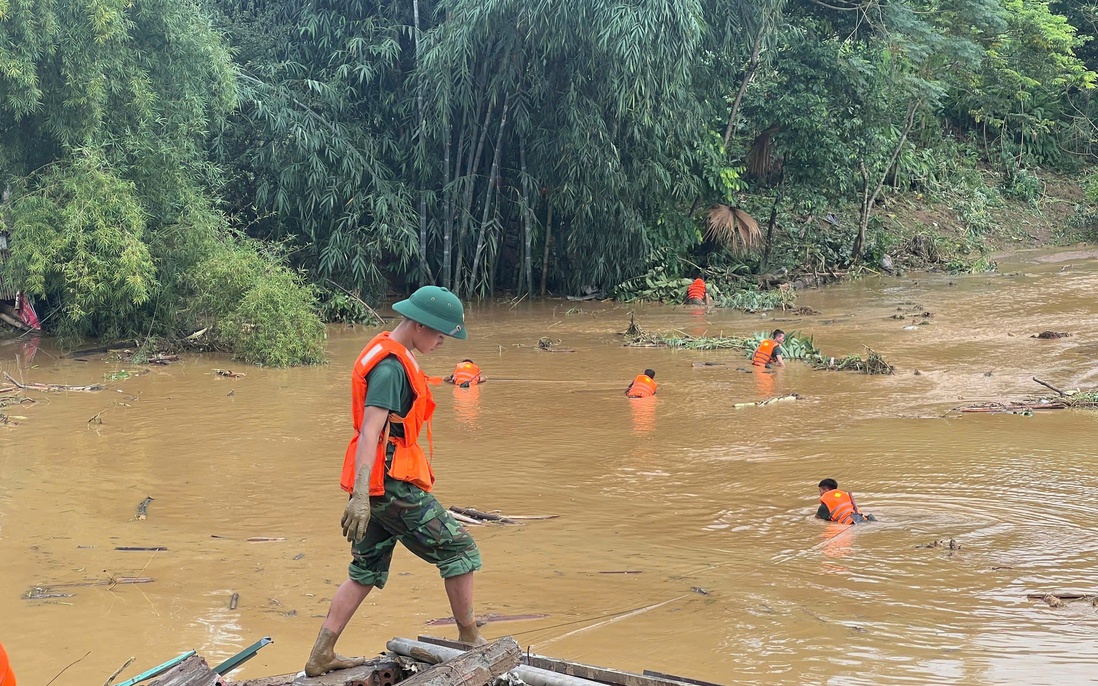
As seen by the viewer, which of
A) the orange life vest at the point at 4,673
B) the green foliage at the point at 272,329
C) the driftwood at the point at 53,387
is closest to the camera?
the orange life vest at the point at 4,673

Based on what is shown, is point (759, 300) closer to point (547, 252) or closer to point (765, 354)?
point (547, 252)

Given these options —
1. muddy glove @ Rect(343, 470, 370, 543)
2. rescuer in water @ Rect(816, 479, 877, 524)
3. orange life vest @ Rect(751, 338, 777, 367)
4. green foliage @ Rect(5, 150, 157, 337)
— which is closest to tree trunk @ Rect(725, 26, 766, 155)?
orange life vest @ Rect(751, 338, 777, 367)

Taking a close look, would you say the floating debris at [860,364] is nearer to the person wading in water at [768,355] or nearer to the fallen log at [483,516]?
the person wading in water at [768,355]

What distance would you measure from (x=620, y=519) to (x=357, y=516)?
317 centimetres

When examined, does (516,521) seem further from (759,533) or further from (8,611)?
(8,611)

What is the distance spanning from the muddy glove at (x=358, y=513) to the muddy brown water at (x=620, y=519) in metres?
1.17

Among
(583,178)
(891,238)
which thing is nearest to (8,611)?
(583,178)

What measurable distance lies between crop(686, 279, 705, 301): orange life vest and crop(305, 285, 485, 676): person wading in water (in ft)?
46.8

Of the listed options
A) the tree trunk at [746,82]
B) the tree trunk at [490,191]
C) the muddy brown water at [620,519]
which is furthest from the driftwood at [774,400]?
the tree trunk at [746,82]

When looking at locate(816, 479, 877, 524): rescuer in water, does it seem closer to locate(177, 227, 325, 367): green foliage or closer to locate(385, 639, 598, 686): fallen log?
locate(385, 639, 598, 686): fallen log

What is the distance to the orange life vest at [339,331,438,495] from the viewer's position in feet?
12.2

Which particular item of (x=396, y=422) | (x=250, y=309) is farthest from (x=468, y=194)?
(x=396, y=422)

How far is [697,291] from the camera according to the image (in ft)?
58.7

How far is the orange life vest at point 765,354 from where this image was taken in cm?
1176
